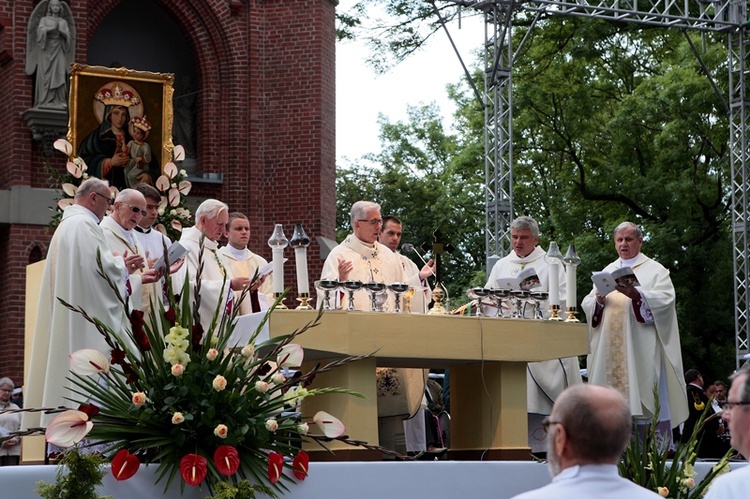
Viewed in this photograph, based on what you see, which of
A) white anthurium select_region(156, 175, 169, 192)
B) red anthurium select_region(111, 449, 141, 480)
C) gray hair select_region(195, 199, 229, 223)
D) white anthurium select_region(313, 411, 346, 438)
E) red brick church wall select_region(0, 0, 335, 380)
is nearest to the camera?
red anthurium select_region(111, 449, 141, 480)

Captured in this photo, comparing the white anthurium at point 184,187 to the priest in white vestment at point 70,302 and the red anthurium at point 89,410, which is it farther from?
the red anthurium at point 89,410

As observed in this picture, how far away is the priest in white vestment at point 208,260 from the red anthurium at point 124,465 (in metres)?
2.52

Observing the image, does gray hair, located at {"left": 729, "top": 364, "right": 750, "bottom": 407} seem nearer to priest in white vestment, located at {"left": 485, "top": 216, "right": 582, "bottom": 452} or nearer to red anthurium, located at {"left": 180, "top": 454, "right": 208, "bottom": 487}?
red anthurium, located at {"left": 180, "top": 454, "right": 208, "bottom": 487}

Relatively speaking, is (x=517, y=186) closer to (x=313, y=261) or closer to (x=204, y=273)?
(x=313, y=261)

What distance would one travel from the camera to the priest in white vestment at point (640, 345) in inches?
389

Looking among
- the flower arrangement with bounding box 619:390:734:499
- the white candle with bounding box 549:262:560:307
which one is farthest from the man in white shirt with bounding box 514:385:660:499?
the white candle with bounding box 549:262:560:307

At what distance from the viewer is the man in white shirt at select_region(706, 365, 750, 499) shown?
3.51m

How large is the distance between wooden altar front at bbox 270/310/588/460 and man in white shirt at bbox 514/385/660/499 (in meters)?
4.24

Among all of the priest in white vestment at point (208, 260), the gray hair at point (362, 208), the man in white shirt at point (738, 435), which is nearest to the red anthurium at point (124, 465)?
the priest in white vestment at point (208, 260)

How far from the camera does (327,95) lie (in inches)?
766

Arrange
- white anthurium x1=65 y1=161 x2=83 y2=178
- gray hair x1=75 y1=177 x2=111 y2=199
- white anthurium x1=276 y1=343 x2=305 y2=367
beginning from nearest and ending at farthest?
1. white anthurium x1=276 y1=343 x2=305 y2=367
2. gray hair x1=75 y1=177 x2=111 y2=199
3. white anthurium x1=65 y1=161 x2=83 y2=178

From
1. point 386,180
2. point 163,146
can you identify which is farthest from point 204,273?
point 386,180

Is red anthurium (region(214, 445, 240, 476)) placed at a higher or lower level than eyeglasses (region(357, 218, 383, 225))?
lower

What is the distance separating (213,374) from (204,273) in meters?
3.56
